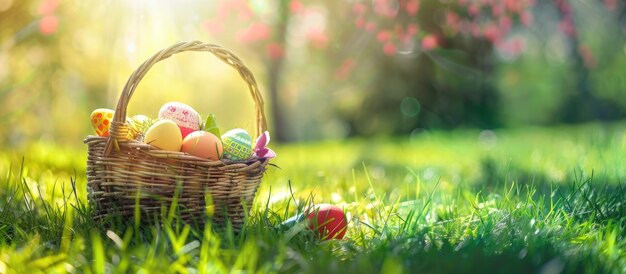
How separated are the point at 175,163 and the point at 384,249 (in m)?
0.75

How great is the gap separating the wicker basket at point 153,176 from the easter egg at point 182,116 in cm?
27

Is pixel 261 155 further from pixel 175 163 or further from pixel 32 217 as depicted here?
pixel 32 217

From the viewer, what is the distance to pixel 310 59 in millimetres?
12875

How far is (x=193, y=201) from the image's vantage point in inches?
89.0

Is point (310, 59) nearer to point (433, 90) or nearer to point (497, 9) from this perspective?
point (433, 90)

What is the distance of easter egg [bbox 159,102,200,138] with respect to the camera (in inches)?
98.4

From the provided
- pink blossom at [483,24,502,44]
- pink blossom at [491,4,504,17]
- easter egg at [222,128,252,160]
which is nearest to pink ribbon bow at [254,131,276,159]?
easter egg at [222,128,252,160]

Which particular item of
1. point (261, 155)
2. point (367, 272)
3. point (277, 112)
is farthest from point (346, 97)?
point (367, 272)

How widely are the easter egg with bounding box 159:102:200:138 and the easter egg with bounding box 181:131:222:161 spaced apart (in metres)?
0.14

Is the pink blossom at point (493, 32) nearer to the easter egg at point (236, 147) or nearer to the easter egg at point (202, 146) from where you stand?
the easter egg at point (236, 147)

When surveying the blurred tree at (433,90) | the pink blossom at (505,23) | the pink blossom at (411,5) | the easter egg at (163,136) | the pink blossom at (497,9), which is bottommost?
the blurred tree at (433,90)

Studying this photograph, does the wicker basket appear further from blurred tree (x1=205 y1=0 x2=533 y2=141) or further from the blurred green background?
blurred tree (x1=205 y1=0 x2=533 y2=141)

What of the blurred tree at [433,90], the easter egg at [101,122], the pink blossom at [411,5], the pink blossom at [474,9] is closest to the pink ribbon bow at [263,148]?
the easter egg at [101,122]

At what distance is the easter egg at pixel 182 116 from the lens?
250cm
